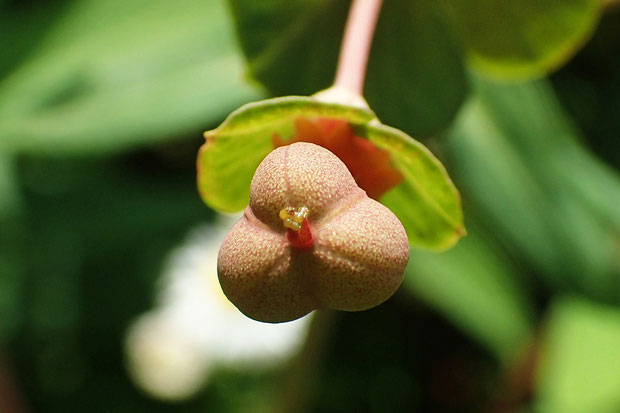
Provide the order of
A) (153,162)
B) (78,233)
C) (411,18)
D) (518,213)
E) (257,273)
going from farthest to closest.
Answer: (153,162) < (78,233) < (518,213) < (411,18) < (257,273)

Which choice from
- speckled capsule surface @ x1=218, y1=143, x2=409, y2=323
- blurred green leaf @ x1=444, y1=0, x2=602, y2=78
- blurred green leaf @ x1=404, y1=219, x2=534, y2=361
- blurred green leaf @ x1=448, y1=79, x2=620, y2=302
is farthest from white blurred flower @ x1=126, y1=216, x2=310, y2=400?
speckled capsule surface @ x1=218, y1=143, x2=409, y2=323

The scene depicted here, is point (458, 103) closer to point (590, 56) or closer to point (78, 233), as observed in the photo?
point (590, 56)

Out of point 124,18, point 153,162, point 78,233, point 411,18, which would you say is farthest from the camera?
point 153,162

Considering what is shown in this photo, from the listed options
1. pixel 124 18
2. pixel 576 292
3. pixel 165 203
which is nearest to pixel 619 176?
pixel 576 292

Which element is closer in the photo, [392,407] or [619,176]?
[619,176]

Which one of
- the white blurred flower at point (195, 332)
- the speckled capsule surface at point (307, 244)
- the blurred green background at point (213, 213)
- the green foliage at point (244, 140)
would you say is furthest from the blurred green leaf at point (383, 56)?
the white blurred flower at point (195, 332)

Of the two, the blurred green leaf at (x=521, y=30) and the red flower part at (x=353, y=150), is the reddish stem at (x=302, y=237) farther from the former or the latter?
the blurred green leaf at (x=521, y=30)
